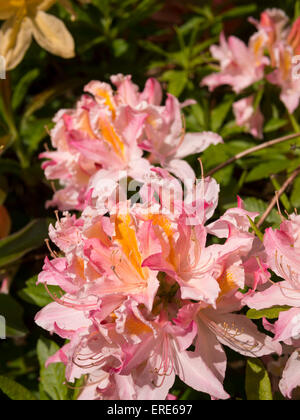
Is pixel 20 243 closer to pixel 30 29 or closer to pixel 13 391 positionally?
pixel 13 391

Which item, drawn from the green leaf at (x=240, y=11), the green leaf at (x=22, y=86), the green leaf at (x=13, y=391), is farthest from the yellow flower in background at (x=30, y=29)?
the green leaf at (x=13, y=391)

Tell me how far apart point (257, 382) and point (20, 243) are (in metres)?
0.56

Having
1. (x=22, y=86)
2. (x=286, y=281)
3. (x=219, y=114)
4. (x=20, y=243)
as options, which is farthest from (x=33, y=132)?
(x=286, y=281)

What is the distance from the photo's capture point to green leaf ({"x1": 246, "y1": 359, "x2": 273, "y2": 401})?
80 cm

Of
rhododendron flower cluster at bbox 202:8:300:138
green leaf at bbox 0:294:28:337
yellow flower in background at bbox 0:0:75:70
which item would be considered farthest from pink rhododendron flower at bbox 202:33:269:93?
green leaf at bbox 0:294:28:337

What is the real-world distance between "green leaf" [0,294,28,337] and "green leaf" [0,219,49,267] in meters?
0.08

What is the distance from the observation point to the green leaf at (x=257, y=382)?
2.63 feet

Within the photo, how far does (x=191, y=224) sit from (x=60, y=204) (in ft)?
1.35

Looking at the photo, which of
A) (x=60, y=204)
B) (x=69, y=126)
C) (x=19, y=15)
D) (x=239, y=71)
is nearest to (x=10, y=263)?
(x=60, y=204)

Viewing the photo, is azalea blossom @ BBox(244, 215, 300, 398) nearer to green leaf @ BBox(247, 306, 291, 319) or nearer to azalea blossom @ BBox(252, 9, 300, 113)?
green leaf @ BBox(247, 306, 291, 319)

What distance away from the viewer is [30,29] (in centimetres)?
122

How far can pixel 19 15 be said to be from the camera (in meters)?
1.21

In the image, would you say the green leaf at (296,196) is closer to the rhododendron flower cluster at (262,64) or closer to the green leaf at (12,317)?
the rhododendron flower cluster at (262,64)

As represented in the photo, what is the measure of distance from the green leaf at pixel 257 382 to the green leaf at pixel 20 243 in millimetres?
507
